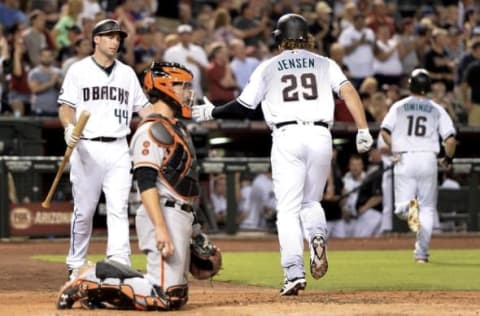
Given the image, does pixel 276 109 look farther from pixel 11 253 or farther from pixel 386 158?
pixel 386 158

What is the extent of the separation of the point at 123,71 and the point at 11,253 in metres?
5.52

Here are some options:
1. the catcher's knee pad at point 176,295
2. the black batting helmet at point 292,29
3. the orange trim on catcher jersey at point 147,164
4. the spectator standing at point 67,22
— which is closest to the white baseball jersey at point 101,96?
the black batting helmet at point 292,29

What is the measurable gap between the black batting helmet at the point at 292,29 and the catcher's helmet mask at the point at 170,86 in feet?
5.84

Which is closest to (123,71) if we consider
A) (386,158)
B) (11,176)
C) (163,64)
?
(163,64)

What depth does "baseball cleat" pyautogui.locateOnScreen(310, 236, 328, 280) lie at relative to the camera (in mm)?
9562

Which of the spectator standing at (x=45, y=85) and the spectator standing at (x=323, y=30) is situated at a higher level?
the spectator standing at (x=323, y=30)

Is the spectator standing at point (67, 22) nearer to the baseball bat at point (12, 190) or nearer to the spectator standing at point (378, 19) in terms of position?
the baseball bat at point (12, 190)

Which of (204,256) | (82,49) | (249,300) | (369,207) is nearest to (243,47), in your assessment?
(369,207)

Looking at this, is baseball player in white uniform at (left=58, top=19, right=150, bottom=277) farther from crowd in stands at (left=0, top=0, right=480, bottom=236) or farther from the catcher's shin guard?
crowd in stands at (left=0, top=0, right=480, bottom=236)

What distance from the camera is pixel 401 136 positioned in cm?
1430

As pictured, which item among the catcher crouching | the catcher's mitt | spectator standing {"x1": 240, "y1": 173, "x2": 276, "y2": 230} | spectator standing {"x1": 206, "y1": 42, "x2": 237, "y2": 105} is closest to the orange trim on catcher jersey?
the catcher crouching

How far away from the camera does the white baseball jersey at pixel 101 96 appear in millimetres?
10602

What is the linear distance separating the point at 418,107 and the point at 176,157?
6717 millimetres

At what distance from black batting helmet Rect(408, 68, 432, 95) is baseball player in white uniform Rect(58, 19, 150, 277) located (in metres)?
4.36
